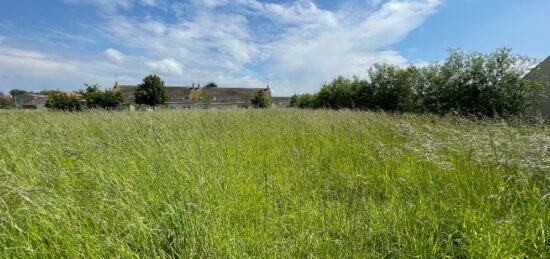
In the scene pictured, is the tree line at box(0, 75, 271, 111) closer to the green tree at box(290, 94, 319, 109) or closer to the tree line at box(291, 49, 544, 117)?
the green tree at box(290, 94, 319, 109)

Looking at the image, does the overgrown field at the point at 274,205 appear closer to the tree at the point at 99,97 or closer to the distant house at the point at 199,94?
the tree at the point at 99,97

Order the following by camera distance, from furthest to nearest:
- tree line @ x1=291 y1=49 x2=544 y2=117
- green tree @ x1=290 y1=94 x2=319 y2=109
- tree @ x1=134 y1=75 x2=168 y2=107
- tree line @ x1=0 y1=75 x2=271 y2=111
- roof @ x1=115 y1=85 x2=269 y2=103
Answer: roof @ x1=115 y1=85 x2=269 y2=103 → tree @ x1=134 y1=75 x2=168 y2=107 → green tree @ x1=290 y1=94 x2=319 y2=109 → tree line @ x1=0 y1=75 x2=271 y2=111 → tree line @ x1=291 y1=49 x2=544 y2=117

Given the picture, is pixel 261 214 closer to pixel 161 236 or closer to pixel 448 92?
pixel 161 236

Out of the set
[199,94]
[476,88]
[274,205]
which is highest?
[199,94]

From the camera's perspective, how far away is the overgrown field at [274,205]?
170 centimetres

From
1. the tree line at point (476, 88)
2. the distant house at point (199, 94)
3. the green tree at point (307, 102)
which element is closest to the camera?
the tree line at point (476, 88)

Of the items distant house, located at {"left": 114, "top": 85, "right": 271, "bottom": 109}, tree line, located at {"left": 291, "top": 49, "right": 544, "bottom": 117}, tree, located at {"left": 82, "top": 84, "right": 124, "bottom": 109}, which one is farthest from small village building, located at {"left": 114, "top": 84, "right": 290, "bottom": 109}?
tree line, located at {"left": 291, "top": 49, "right": 544, "bottom": 117}

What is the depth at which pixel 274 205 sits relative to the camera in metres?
2.42

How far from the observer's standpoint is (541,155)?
98.9 inches

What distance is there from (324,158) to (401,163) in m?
1.09

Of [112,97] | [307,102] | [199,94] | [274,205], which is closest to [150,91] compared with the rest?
[112,97]

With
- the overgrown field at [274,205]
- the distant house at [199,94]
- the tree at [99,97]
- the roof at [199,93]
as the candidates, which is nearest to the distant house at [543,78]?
the overgrown field at [274,205]

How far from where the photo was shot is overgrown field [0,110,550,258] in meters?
1.70

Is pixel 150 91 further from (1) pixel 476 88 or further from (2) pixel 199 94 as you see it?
(1) pixel 476 88
